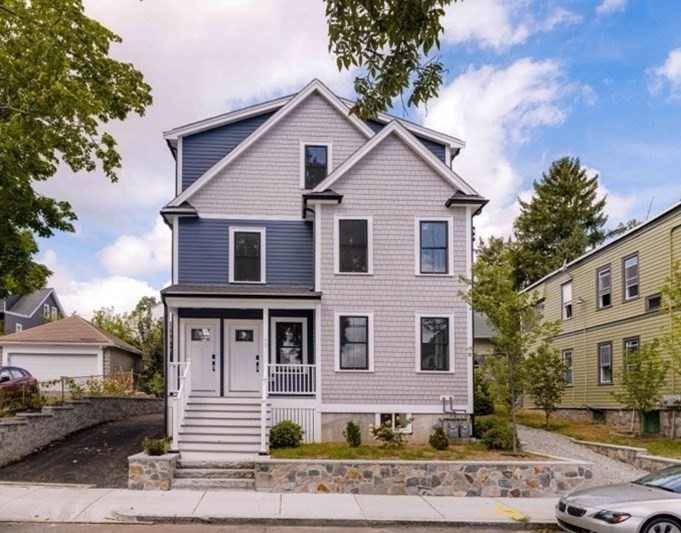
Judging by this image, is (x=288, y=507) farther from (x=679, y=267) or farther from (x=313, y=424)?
(x=679, y=267)

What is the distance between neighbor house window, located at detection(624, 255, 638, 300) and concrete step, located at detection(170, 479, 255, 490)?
47.2ft

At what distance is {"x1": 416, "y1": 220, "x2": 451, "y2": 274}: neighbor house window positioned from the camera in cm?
1784

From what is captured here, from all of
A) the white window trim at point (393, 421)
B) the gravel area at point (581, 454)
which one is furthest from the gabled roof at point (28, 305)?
the gravel area at point (581, 454)

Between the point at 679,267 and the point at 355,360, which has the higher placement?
the point at 679,267

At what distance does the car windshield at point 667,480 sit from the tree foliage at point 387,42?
22.1ft

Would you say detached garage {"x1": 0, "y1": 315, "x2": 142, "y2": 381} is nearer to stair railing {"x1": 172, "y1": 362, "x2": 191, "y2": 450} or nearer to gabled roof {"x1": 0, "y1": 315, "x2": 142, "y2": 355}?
gabled roof {"x1": 0, "y1": 315, "x2": 142, "y2": 355}

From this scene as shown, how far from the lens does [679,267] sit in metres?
18.0

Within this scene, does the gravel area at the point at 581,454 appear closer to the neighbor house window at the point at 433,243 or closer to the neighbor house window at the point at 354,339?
A: the neighbor house window at the point at 354,339

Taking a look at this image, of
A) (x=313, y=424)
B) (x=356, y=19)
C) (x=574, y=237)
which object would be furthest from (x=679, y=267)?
(x=574, y=237)

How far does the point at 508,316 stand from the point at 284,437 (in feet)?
18.7

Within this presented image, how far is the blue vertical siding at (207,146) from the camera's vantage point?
19938 millimetres

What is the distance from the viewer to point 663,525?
9.04 meters

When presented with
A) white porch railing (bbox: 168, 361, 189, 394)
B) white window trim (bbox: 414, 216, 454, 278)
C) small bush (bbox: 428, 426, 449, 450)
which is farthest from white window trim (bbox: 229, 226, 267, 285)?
small bush (bbox: 428, 426, 449, 450)

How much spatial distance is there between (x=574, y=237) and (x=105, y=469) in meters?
37.9
